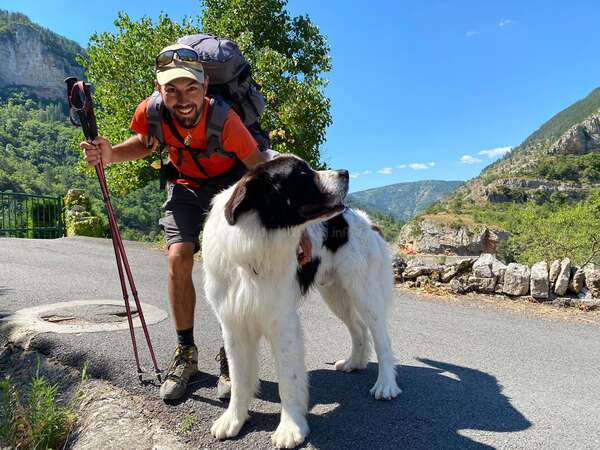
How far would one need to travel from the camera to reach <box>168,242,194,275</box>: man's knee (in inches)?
122

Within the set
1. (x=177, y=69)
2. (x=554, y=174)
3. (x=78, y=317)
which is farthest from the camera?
Result: (x=554, y=174)

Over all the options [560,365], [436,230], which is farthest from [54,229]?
[436,230]

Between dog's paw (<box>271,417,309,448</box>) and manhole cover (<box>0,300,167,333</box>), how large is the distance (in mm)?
2520

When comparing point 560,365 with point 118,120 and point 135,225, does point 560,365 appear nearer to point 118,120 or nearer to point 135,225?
point 118,120

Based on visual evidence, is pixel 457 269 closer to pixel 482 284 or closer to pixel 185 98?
pixel 482 284

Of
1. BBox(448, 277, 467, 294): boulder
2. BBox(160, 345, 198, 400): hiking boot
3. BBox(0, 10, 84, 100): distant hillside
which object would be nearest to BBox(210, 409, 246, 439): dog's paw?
BBox(160, 345, 198, 400): hiking boot

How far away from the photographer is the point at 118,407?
294 centimetres

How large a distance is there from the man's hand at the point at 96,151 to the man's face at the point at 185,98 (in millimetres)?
597

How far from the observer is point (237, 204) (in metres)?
2.27

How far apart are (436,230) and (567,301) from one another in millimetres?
87311

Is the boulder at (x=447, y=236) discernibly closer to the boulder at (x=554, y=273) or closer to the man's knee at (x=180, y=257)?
the boulder at (x=554, y=273)

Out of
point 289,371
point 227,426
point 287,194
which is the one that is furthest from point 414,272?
point 287,194

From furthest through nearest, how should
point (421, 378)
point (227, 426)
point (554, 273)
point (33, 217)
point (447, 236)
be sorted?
1. point (447, 236)
2. point (33, 217)
3. point (554, 273)
4. point (421, 378)
5. point (227, 426)

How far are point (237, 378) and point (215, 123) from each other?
67.2 inches
